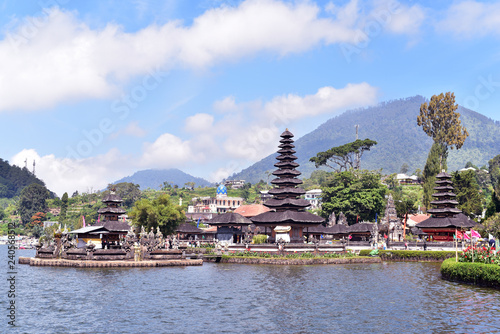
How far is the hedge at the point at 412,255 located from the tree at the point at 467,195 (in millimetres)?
34437

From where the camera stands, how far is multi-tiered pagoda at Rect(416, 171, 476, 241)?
80.9 m

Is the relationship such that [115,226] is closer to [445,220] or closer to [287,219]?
[287,219]

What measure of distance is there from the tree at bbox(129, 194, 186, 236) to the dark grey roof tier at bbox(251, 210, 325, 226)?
19100 millimetres

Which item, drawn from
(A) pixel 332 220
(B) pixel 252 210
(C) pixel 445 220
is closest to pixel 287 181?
(C) pixel 445 220

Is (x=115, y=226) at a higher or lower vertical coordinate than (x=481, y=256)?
higher

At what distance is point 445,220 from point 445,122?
4952cm

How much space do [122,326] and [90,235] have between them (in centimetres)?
5336

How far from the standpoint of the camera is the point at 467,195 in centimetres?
10638

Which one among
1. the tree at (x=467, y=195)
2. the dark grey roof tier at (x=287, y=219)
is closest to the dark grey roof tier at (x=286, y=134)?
the dark grey roof tier at (x=287, y=219)

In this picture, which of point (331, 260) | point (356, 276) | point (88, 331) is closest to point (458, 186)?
point (331, 260)

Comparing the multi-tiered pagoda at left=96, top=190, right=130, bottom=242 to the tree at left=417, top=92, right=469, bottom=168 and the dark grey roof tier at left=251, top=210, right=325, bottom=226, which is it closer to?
the dark grey roof tier at left=251, top=210, right=325, bottom=226

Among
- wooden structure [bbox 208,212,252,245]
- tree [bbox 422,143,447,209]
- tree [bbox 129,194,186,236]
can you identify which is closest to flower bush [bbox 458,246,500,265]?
wooden structure [bbox 208,212,252,245]

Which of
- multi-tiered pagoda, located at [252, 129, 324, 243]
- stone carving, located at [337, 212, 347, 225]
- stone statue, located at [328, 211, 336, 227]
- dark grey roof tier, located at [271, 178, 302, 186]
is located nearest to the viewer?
multi-tiered pagoda, located at [252, 129, 324, 243]

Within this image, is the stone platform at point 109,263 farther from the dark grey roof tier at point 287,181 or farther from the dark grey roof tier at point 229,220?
the dark grey roof tier at point 287,181
